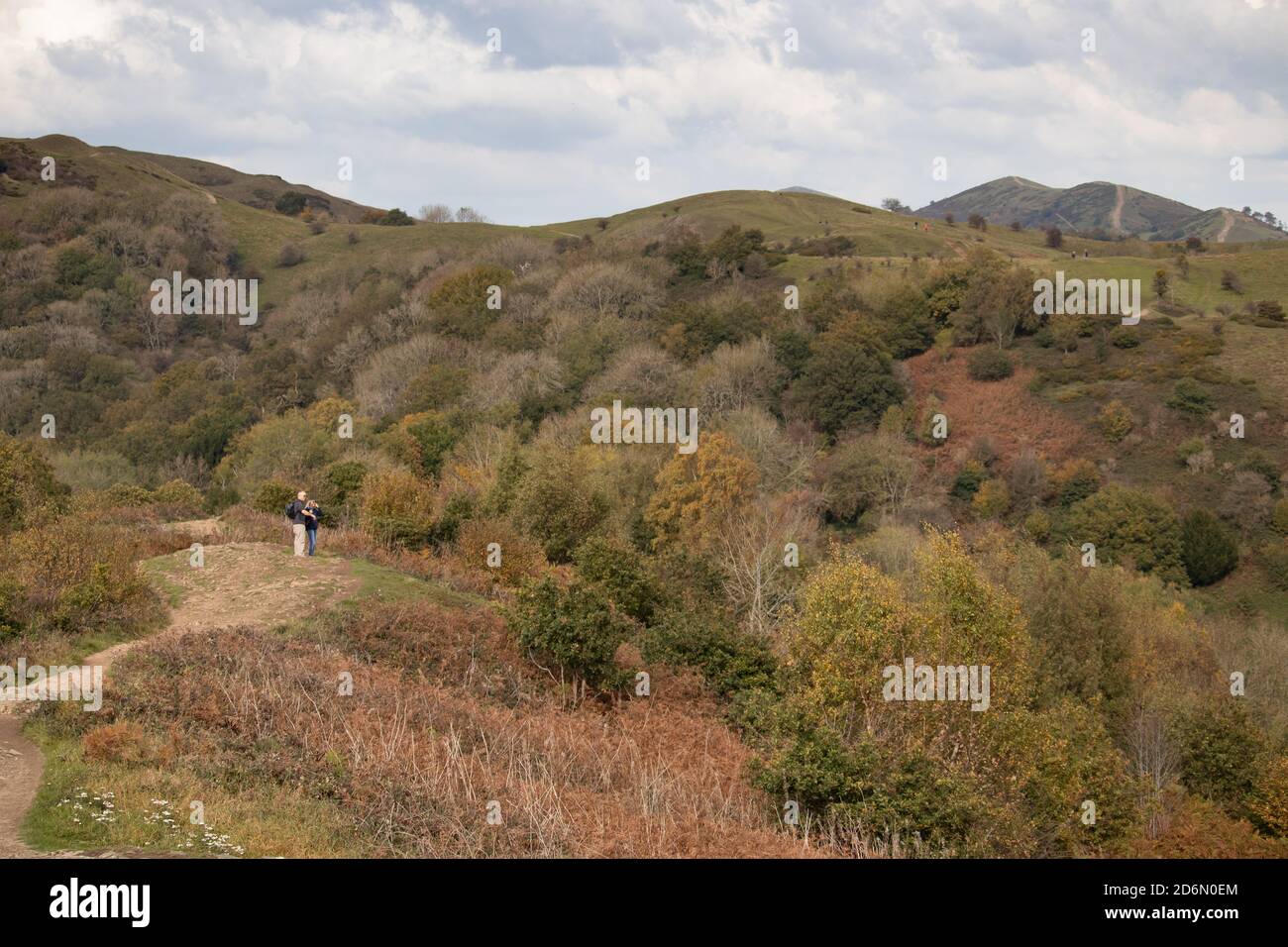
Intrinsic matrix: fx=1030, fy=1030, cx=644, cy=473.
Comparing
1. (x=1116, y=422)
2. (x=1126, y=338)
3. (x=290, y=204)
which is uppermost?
(x=290, y=204)

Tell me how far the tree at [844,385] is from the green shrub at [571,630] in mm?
44710

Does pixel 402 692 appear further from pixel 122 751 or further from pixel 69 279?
pixel 69 279

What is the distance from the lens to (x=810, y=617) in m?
21.3

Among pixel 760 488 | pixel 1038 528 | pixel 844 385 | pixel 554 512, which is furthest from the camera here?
pixel 844 385

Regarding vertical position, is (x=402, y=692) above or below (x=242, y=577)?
below

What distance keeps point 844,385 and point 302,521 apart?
4755cm

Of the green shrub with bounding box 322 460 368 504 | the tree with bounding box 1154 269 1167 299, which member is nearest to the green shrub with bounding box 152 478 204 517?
the green shrub with bounding box 322 460 368 504

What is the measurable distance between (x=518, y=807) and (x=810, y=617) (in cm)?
1128

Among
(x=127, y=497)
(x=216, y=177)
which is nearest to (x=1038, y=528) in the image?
(x=127, y=497)

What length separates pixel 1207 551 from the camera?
5081cm

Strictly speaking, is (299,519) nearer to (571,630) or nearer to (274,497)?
(571,630)

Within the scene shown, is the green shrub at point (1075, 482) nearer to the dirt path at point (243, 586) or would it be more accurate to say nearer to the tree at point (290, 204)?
the dirt path at point (243, 586)

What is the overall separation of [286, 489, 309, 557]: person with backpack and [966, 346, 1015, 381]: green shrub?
2218 inches
